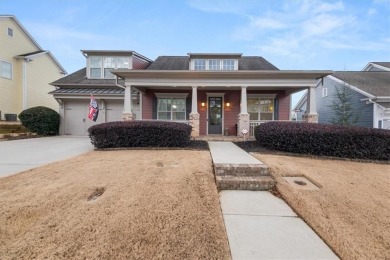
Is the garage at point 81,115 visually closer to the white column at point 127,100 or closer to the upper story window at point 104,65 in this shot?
the upper story window at point 104,65

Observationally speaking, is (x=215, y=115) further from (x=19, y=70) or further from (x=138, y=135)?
(x=19, y=70)

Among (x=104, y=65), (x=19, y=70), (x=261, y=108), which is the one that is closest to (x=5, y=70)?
(x=19, y=70)

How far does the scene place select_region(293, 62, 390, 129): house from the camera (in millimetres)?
12289

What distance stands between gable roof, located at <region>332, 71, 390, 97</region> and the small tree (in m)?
0.78

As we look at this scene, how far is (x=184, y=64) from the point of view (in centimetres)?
1400

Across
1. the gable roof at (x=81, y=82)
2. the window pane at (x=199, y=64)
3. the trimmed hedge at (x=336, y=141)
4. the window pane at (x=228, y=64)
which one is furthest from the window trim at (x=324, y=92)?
the gable roof at (x=81, y=82)

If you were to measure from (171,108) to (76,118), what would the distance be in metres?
6.84

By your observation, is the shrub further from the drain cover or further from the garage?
the drain cover

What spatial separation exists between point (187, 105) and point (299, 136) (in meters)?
7.34

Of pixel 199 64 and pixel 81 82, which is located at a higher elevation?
pixel 199 64

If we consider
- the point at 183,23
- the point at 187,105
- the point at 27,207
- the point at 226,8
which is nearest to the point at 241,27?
the point at 226,8

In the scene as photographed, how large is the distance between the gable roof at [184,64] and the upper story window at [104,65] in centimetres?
222

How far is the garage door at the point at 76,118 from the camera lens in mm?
Answer: 13797

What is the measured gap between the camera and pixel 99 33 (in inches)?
853
